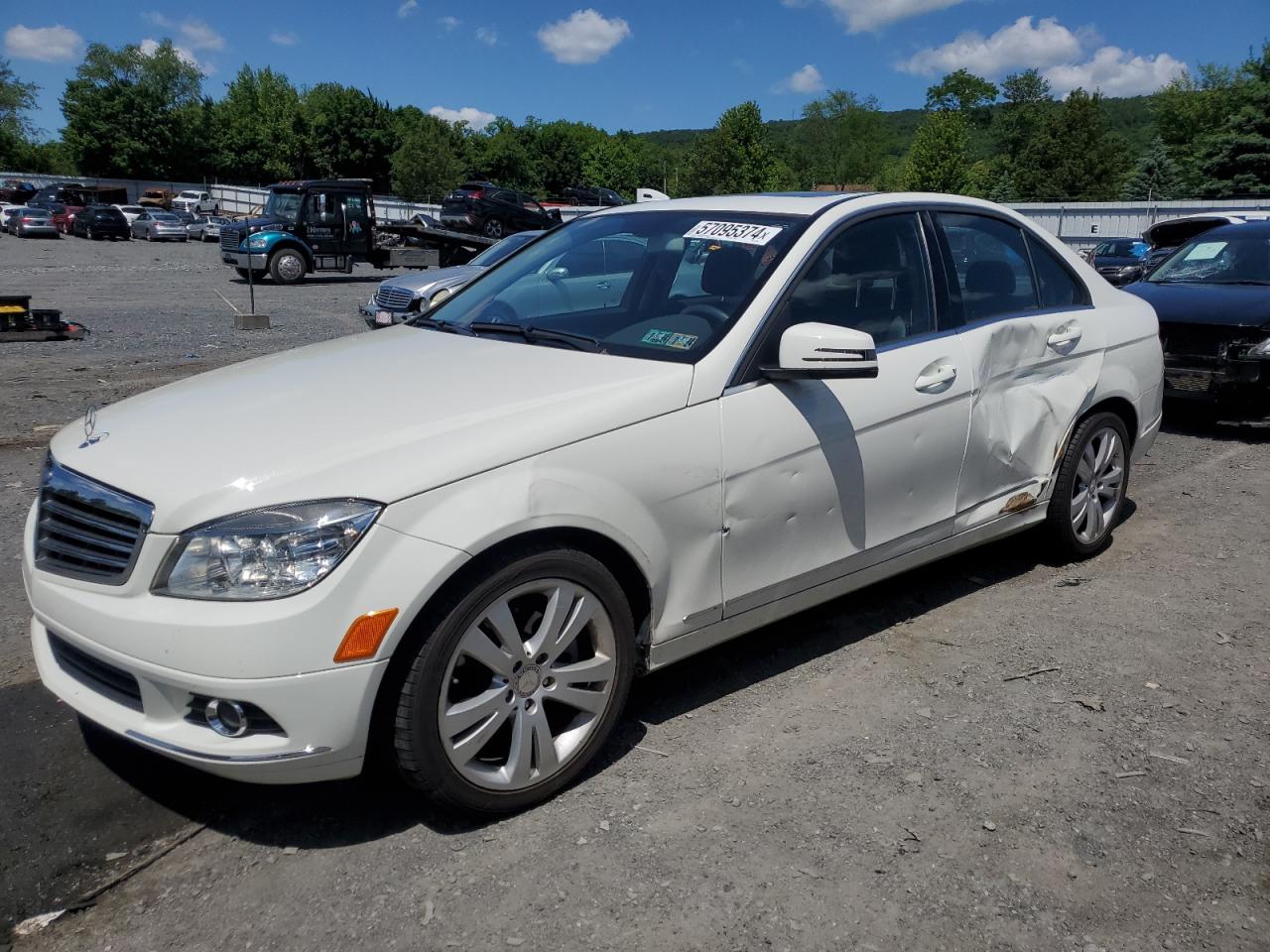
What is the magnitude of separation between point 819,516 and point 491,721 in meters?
1.34

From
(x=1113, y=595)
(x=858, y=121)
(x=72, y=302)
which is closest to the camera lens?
(x=1113, y=595)

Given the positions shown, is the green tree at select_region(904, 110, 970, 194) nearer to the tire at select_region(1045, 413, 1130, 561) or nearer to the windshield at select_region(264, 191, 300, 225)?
the windshield at select_region(264, 191, 300, 225)

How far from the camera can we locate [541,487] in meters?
2.74

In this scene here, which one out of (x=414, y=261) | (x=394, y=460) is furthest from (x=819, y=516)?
(x=414, y=261)

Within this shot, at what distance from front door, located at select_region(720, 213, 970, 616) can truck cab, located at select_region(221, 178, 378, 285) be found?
24.0m

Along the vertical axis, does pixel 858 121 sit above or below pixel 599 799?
above

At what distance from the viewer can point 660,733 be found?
3.40 m

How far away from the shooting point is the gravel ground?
2.48m

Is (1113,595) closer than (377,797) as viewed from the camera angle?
No

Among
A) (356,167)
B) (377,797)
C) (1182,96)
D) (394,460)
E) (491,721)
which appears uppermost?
(1182,96)

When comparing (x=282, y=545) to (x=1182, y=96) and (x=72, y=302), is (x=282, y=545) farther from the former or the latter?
(x=1182, y=96)

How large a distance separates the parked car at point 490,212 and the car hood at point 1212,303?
23.9 metres

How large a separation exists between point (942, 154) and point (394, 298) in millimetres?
52749

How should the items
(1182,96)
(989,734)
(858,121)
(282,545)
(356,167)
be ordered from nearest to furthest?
1. (282,545)
2. (989,734)
3. (1182,96)
4. (356,167)
5. (858,121)
